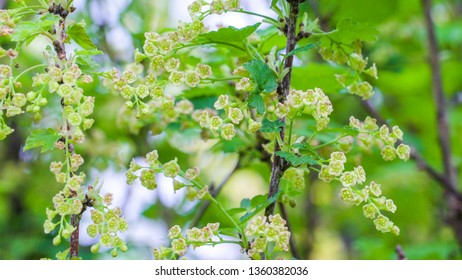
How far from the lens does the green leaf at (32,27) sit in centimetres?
101

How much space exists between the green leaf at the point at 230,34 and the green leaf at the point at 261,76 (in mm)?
77

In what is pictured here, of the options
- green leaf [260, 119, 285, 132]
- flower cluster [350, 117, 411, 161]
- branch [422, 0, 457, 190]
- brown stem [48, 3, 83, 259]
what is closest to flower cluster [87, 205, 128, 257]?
brown stem [48, 3, 83, 259]

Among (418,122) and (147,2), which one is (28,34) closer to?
(147,2)

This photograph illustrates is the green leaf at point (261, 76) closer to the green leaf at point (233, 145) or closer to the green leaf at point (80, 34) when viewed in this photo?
the green leaf at point (80, 34)

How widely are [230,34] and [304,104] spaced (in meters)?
0.21

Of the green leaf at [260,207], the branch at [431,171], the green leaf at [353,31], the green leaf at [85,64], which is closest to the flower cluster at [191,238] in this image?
the green leaf at [260,207]

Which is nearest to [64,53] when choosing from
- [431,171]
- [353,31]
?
[353,31]

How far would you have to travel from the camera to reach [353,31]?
1216mm

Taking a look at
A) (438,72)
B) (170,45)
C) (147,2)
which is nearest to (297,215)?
(438,72)

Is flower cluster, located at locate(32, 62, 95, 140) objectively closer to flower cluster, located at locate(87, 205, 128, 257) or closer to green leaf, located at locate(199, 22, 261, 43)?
flower cluster, located at locate(87, 205, 128, 257)

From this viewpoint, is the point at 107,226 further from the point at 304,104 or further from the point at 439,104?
the point at 439,104

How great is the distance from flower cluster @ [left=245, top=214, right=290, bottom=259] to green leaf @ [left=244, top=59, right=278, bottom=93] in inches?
8.8

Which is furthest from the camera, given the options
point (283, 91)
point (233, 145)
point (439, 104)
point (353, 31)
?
point (439, 104)
